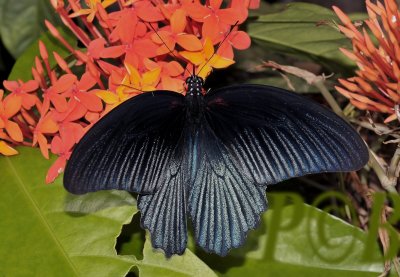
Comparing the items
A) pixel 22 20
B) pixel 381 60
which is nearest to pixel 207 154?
pixel 381 60

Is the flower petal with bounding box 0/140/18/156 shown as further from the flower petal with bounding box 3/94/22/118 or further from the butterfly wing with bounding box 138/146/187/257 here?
the butterfly wing with bounding box 138/146/187/257

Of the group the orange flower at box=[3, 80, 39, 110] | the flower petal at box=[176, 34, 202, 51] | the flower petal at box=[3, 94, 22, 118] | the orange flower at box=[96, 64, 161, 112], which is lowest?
the flower petal at box=[3, 94, 22, 118]

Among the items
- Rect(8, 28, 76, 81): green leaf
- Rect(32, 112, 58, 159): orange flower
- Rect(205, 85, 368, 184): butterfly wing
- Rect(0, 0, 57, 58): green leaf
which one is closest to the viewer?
Rect(205, 85, 368, 184): butterfly wing

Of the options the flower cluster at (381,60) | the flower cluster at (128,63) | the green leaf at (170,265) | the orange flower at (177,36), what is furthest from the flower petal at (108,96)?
the flower cluster at (381,60)

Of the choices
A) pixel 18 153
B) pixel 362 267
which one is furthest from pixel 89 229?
pixel 362 267

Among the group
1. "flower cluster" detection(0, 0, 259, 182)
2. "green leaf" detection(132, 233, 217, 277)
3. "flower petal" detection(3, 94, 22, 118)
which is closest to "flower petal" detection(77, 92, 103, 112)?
"flower cluster" detection(0, 0, 259, 182)

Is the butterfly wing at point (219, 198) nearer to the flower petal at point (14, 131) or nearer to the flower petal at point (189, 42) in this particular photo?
the flower petal at point (189, 42)

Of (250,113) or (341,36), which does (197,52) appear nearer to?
(250,113)
